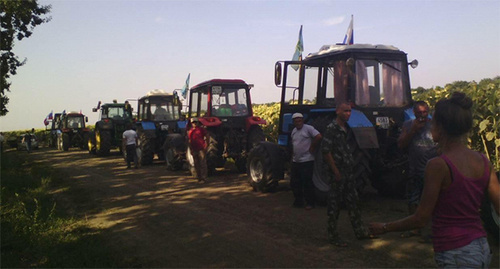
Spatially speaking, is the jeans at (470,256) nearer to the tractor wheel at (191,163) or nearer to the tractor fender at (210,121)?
the tractor fender at (210,121)

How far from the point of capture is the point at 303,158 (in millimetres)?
6992

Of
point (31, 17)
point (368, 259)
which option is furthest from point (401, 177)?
point (31, 17)

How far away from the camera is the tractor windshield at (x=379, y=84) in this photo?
23.4ft

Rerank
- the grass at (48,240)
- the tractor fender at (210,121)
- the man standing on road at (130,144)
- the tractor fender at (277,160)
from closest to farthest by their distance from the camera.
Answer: the grass at (48,240), the tractor fender at (277,160), the tractor fender at (210,121), the man standing on road at (130,144)

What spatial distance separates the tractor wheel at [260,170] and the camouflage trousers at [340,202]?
3.25m

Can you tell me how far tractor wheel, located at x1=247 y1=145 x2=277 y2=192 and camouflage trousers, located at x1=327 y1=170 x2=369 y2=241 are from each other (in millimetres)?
3249

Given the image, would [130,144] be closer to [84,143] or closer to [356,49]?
[356,49]

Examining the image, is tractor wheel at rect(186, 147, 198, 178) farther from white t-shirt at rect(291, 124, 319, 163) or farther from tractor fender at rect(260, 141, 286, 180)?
white t-shirt at rect(291, 124, 319, 163)

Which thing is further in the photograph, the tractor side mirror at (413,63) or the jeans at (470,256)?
the tractor side mirror at (413,63)

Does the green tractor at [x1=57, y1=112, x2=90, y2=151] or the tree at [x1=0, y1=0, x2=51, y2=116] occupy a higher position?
the tree at [x1=0, y1=0, x2=51, y2=116]

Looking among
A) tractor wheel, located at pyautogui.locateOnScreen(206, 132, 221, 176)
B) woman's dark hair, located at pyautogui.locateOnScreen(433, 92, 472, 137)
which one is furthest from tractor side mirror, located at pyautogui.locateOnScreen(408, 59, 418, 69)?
woman's dark hair, located at pyautogui.locateOnScreen(433, 92, 472, 137)

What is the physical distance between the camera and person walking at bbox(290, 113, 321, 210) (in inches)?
273

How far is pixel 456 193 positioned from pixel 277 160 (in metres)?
6.33

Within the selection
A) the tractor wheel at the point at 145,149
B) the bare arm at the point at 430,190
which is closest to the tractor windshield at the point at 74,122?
the tractor wheel at the point at 145,149
